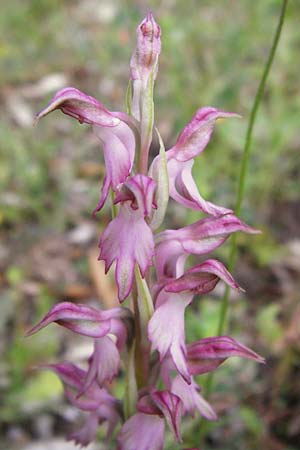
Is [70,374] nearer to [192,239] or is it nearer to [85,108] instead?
[192,239]

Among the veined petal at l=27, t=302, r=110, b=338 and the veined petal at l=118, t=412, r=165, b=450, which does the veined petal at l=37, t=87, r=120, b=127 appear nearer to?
the veined petal at l=27, t=302, r=110, b=338

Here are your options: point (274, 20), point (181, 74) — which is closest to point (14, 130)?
point (181, 74)

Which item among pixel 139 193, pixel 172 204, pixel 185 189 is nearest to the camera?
pixel 139 193

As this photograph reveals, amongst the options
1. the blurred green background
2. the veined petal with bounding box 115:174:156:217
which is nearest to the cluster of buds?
the veined petal with bounding box 115:174:156:217

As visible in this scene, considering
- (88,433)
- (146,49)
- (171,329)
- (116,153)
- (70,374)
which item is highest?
(146,49)

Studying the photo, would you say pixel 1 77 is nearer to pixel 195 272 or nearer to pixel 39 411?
pixel 39 411

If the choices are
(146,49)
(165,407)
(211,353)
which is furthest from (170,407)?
(146,49)
